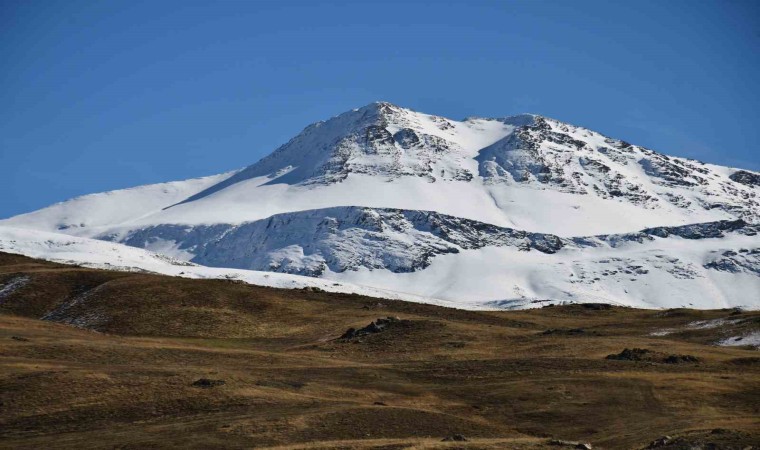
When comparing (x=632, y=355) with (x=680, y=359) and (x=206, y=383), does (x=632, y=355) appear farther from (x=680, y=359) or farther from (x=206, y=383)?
(x=206, y=383)

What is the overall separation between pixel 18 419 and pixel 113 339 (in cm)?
2956

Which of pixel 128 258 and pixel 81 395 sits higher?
pixel 128 258

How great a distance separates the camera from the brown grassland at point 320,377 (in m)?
53.2

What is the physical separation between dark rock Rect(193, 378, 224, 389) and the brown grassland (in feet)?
1.46

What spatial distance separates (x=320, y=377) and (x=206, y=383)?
36.1ft

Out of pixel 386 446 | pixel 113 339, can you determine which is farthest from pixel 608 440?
pixel 113 339

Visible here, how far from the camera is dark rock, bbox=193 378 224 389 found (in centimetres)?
6112

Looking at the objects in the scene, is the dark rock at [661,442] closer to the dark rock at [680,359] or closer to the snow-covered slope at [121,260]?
the dark rock at [680,359]

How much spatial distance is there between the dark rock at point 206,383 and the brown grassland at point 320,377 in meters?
0.44

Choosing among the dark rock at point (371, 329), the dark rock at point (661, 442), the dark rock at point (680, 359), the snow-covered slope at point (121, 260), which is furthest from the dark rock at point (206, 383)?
the snow-covered slope at point (121, 260)

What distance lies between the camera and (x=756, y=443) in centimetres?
4825

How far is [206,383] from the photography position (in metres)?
61.4

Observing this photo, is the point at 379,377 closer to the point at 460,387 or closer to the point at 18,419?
the point at 460,387

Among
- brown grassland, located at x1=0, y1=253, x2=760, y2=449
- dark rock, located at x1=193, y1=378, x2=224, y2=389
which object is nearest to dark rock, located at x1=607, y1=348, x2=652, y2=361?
brown grassland, located at x1=0, y1=253, x2=760, y2=449
